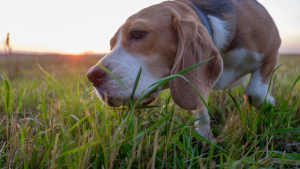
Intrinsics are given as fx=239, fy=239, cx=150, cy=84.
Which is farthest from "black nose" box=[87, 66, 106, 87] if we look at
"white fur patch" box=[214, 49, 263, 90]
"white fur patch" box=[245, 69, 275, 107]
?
"white fur patch" box=[245, 69, 275, 107]

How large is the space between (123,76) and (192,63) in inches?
21.5

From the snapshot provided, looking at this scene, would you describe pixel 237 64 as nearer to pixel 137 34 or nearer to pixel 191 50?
pixel 191 50

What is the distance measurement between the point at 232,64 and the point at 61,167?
200 cm

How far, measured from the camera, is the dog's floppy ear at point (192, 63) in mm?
1829

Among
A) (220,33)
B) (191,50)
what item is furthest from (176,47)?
(220,33)

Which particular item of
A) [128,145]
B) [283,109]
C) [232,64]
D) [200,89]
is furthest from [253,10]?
[128,145]

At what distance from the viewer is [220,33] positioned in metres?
2.37

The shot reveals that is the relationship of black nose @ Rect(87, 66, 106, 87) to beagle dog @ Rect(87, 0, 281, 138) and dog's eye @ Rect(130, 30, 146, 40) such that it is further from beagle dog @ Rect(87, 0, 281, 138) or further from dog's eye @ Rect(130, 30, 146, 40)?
dog's eye @ Rect(130, 30, 146, 40)

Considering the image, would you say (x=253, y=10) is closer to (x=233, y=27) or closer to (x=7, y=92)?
(x=233, y=27)

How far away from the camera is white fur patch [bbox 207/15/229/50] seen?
7.77 feet

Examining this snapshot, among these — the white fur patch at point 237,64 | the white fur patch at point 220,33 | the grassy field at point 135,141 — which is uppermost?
the white fur patch at point 220,33

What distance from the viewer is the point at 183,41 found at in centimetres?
186

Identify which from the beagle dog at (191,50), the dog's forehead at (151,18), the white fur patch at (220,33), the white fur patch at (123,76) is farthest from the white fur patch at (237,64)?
the white fur patch at (123,76)

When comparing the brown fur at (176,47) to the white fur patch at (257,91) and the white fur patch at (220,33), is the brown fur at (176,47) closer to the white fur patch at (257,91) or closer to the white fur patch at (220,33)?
the white fur patch at (220,33)
